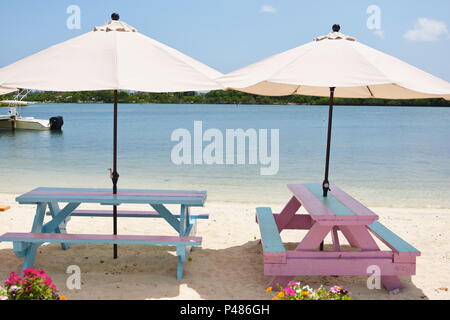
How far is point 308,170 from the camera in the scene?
16594 mm

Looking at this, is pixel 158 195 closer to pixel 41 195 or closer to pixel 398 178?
pixel 41 195

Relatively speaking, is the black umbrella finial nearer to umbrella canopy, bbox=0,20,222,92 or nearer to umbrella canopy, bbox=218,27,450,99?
umbrella canopy, bbox=218,27,450,99

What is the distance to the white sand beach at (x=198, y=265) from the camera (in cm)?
417

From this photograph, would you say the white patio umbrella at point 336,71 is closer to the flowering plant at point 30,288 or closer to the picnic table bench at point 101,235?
the picnic table bench at point 101,235

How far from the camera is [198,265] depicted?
4.89m

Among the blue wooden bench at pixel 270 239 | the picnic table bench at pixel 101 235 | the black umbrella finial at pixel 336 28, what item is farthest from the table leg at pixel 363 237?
the black umbrella finial at pixel 336 28

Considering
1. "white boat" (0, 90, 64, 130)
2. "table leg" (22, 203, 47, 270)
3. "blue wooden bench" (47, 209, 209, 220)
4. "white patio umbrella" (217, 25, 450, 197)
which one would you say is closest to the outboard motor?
"white boat" (0, 90, 64, 130)

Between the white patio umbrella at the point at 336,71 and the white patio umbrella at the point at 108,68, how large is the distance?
18.2 inches

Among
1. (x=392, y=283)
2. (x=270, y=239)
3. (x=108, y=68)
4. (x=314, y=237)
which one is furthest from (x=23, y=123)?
(x=392, y=283)

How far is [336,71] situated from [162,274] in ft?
8.78

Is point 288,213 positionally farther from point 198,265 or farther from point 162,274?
point 162,274
